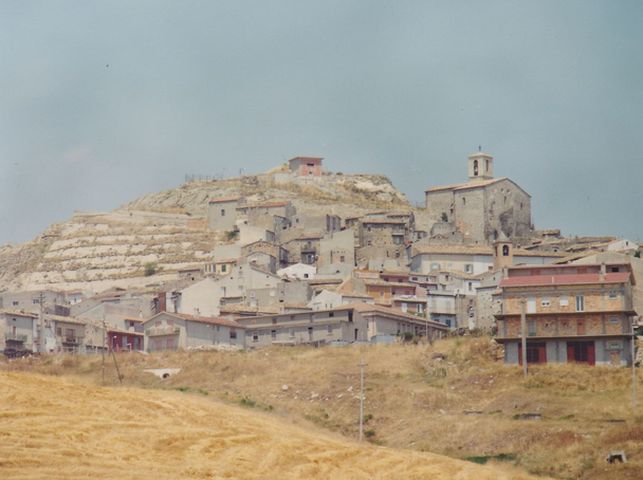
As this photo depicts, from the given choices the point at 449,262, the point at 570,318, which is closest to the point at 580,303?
the point at 570,318

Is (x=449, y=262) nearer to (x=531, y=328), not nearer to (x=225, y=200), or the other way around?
(x=225, y=200)

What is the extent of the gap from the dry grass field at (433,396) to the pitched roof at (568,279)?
3.61m

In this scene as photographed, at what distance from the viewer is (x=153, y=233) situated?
438 feet

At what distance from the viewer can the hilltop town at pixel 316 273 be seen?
246 feet

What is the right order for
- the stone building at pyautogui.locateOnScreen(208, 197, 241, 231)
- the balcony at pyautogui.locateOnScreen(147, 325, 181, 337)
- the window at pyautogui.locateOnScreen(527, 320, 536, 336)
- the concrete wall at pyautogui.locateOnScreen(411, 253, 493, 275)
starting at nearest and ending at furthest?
1. the window at pyautogui.locateOnScreen(527, 320, 536, 336)
2. the balcony at pyautogui.locateOnScreen(147, 325, 181, 337)
3. the concrete wall at pyautogui.locateOnScreen(411, 253, 493, 275)
4. the stone building at pyautogui.locateOnScreen(208, 197, 241, 231)

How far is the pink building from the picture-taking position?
146 meters

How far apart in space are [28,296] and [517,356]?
47.7 meters

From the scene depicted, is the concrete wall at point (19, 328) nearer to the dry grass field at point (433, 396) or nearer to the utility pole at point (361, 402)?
the dry grass field at point (433, 396)

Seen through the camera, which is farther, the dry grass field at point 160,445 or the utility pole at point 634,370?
the utility pole at point 634,370

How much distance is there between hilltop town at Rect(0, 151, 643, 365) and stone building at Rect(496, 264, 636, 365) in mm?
74

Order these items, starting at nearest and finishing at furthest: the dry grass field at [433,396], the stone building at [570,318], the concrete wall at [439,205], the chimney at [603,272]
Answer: the dry grass field at [433,396], the stone building at [570,318], the chimney at [603,272], the concrete wall at [439,205]

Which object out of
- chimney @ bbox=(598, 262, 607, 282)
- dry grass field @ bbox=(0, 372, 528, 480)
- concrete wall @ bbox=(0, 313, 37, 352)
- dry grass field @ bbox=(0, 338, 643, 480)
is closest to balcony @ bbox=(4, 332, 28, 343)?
concrete wall @ bbox=(0, 313, 37, 352)

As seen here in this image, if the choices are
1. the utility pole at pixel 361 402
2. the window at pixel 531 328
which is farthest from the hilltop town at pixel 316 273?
the utility pole at pixel 361 402

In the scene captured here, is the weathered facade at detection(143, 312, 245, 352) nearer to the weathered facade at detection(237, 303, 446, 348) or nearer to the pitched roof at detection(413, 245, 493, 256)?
the weathered facade at detection(237, 303, 446, 348)
